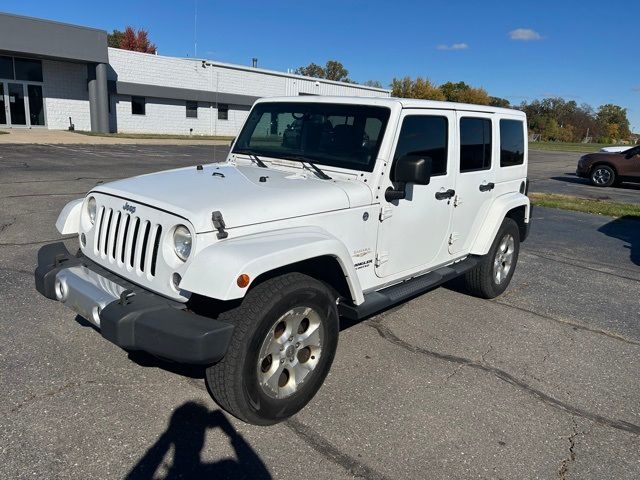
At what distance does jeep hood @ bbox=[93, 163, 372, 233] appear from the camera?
3.01 m

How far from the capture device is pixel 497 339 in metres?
4.59

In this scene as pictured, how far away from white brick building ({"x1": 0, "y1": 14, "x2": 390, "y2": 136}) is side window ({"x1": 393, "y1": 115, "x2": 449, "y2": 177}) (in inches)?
754

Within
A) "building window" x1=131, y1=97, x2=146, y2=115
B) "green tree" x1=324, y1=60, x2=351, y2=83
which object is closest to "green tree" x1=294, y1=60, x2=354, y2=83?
"green tree" x1=324, y1=60, x2=351, y2=83

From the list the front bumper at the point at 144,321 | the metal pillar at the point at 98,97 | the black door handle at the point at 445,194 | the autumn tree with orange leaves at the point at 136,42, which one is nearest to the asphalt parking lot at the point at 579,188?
the black door handle at the point at 445,194

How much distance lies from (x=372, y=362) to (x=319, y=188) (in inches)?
56.7

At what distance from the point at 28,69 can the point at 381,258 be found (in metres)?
30.8

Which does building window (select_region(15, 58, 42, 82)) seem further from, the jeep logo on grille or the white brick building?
the jeep logo on grille

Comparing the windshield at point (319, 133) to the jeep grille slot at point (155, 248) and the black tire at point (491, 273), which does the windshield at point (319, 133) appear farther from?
the black tire at point (491, 273)

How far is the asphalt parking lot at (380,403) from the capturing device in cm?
278

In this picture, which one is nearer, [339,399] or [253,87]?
[339,399]

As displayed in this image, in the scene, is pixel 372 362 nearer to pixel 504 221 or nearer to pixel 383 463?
pixel 383 463

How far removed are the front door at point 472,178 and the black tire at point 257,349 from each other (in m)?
2.05

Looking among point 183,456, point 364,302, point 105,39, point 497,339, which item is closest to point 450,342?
point 497,339

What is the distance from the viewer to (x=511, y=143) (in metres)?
5.64
